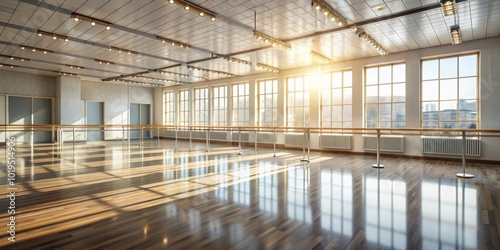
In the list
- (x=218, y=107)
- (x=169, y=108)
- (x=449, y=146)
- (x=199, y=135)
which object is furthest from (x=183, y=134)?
(x=449, y=146)

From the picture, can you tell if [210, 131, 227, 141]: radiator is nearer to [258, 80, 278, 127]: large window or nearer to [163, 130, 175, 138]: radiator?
[258, 80, 278, 127]: large window

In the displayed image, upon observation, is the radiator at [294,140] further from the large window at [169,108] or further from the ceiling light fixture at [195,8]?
the large window at [169,108]

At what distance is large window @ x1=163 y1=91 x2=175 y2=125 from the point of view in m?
19.1

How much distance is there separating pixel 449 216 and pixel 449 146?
6550mm

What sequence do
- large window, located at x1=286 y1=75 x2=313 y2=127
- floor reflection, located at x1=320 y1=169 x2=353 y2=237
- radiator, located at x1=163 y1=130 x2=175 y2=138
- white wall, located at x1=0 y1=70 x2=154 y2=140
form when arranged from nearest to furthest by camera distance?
floor reflection, located at x1=320 y1=169 x2=353 y2=237 < large window, located at x1=286 y1=75 x2=313 y2=127 < white wall, located at x1=0 y1=70 x2=154 y2=140 < radiator, located at x1=163 y1=130 x2=175 y2=138

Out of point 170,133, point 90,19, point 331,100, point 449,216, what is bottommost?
point 449,216

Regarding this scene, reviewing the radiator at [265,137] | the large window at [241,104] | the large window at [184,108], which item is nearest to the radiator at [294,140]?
the radiator at [265,137]

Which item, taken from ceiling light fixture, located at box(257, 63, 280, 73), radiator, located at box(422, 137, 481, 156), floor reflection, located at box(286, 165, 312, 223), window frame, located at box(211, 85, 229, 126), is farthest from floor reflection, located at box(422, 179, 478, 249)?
window frame, located at box(211, 85, 229, 126)

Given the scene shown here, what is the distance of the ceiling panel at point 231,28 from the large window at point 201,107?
5.95 meters

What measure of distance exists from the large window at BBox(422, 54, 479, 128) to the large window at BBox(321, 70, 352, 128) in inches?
103

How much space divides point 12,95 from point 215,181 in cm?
1427

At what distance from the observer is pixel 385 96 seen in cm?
1034

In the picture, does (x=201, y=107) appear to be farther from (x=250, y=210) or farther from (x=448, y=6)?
(x=250, y=210)

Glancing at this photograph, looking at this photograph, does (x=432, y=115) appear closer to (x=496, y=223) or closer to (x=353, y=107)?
(x=353, y=107)
